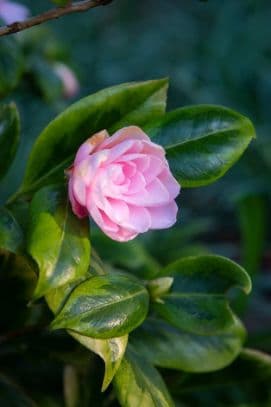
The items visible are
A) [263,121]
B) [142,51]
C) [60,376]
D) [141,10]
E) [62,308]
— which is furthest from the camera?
[141,10]

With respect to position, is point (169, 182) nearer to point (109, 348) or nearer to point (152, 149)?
point (152, 149)

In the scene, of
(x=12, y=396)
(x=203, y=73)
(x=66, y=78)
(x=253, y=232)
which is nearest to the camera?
(x=12, y=396)

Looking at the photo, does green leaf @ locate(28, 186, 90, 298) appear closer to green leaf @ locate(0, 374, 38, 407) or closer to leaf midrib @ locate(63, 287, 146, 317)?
leaf midrib @ locate(63, 287, 146, 317)

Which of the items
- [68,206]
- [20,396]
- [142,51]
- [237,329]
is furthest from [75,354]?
[142,51]

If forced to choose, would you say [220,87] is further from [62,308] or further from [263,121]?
[62,308]

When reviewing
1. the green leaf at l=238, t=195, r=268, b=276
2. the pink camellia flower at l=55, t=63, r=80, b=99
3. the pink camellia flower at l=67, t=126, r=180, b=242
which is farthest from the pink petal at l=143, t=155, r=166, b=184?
the green leaf at l=238, t=195, r=268, b=276

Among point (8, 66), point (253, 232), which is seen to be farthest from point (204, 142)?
point (253, 232)
